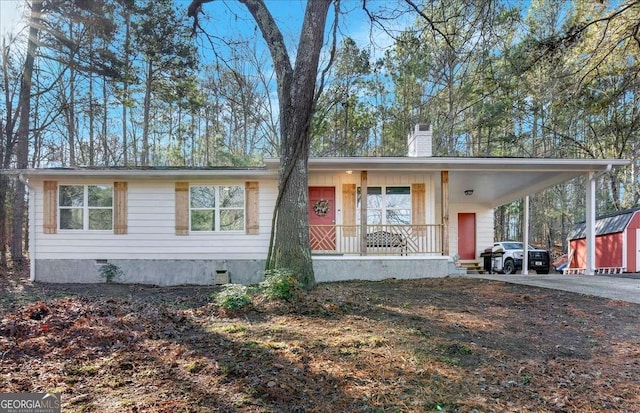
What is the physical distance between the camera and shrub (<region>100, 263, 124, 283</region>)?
9.46 metres

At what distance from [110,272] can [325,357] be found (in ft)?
27.4

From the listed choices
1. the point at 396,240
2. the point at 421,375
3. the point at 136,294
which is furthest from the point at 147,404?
the point at 396,240

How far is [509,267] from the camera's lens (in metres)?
13.7

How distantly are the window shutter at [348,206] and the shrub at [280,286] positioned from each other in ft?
16.8

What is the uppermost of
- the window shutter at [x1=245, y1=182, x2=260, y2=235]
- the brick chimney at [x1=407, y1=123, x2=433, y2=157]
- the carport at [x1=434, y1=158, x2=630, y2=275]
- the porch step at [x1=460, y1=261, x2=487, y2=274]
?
the brick chimney at [x1=407, y1=123, x2=433, y2=157]

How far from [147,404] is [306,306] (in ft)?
8.78

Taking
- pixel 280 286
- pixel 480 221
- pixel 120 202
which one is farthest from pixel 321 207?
pixel 480 221

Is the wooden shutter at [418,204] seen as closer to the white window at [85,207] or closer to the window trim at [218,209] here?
the window trim at [218,209]

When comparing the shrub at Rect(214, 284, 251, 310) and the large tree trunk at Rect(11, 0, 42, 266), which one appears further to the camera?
the large tree trunk at Rect(11, 0, 42, 266)

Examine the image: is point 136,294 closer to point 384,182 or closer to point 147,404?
point 147,404

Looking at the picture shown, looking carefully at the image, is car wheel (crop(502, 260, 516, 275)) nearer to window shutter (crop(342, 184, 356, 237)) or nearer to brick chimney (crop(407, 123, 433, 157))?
brick chimney (crop(407, 123, 433, 157))

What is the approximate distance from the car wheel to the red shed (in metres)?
2.50

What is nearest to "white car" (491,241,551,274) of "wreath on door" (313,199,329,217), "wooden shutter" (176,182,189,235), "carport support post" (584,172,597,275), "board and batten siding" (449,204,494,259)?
"board and batten siding" (449,204,494,259)

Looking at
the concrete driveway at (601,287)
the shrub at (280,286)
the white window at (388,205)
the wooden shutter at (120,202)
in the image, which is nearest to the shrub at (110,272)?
the wooden shutter at (120,202)
